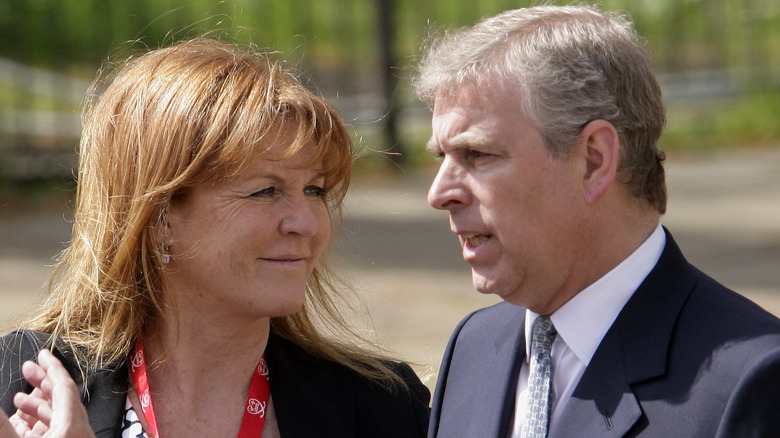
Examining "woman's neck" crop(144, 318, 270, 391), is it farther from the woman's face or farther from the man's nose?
the man's nose

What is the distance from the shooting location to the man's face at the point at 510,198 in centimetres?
239

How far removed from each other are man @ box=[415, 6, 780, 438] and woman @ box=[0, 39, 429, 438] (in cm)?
47

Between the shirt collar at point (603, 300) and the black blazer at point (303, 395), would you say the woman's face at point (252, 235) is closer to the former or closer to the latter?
the black blazer at point (303, 395)

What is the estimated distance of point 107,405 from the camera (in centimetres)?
277

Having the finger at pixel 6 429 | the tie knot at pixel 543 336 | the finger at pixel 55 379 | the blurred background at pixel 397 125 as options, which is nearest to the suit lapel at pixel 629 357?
the tie knot at pixel 543 336

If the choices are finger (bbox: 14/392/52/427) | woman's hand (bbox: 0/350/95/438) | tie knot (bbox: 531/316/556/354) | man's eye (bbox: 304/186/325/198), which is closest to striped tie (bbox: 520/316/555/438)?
tie knot (bbox: 531/316/556/354)

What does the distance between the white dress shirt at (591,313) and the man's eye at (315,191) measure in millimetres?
806

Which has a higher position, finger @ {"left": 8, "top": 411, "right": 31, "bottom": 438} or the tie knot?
the tie knot

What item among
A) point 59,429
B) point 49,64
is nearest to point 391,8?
point 49,64

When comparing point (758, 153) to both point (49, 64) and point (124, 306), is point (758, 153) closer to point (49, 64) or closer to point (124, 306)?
point (49, 64)

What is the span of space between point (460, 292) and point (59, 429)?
462cm

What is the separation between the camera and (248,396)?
2875 millimetres

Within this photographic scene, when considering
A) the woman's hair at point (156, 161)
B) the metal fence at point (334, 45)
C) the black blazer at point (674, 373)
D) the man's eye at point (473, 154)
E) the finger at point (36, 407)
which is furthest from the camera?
the metal fence at point (334, 45)

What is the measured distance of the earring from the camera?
2811 millimetres
